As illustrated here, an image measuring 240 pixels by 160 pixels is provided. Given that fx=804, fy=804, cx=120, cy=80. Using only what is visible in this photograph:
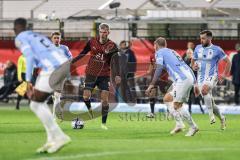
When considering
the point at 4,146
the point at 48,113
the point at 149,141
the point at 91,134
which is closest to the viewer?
the point at 48,113

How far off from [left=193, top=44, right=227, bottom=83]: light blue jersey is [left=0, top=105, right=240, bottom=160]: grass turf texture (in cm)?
129

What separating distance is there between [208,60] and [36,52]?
8.01m

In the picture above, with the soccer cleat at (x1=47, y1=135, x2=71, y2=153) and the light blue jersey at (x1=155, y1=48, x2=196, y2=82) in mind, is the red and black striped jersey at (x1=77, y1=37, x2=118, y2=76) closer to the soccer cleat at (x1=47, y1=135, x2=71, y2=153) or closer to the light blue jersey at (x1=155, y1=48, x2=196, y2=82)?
the light blue jersey at (x1=155, y1=48, x2=196, y2=82)

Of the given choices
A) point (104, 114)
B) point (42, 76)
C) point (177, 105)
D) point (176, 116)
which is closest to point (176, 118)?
point (176, 116)

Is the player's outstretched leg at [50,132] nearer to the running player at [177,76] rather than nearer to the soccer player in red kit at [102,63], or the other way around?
the running player at [177,76]

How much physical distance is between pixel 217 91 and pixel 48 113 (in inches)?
711

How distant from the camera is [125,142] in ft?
47.1

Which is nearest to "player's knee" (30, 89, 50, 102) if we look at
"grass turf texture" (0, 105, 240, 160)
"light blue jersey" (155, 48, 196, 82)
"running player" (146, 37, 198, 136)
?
"grass turf texture" (0, 105, 240, 160)

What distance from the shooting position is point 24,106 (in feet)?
102

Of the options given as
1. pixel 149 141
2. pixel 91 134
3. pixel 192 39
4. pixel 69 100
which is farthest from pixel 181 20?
pixel 149 141

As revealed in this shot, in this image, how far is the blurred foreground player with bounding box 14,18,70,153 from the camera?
12.3 m

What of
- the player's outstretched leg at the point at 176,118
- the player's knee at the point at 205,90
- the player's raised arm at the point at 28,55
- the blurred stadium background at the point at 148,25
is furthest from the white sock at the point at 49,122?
the blurred stadium background at the point at 148,25

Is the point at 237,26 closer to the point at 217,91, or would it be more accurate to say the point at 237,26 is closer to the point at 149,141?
the point at 217,91

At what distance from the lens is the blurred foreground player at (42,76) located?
40.4ft
